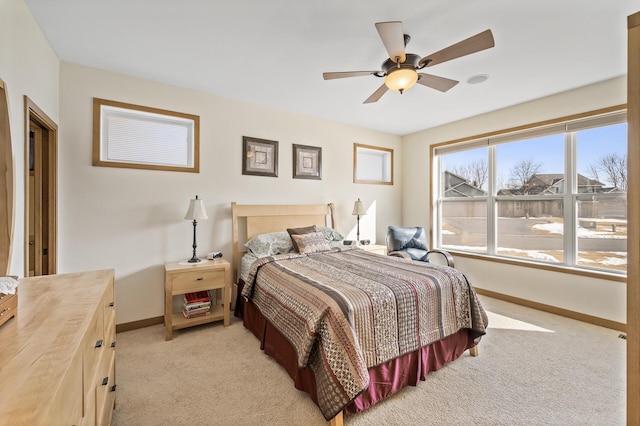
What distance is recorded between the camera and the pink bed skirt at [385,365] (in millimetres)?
1820

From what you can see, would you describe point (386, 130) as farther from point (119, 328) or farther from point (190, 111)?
point (119, 328)

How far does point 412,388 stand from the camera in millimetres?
2027

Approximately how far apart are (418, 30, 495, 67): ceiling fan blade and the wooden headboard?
7.99 feet

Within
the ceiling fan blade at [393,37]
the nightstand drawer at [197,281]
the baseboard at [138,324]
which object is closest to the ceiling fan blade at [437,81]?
the ceiling fan blade at [393,37]

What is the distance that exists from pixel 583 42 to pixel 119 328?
505cm

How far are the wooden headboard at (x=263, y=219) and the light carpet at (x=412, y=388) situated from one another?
3.65ft

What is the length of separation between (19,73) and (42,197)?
3.76ft

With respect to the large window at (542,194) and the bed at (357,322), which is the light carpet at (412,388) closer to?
the bed at (357,322)

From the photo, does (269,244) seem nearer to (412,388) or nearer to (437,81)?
(412,388)

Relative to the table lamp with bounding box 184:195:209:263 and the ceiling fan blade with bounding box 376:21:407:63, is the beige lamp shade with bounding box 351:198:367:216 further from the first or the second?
the ceiling fan blade with bounding box 376:21:407:63

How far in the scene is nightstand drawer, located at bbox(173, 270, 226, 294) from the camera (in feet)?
9.14

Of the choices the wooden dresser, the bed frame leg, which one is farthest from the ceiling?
the bed frame leg

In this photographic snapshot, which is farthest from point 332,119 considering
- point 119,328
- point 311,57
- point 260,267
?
point 119,328

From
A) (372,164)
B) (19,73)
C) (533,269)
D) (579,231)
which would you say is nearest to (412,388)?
(533,269)
